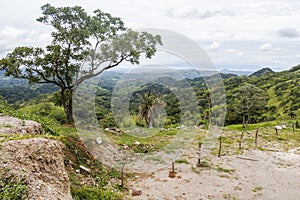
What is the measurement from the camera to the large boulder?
5199mm

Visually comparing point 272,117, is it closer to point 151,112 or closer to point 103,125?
point 151,112

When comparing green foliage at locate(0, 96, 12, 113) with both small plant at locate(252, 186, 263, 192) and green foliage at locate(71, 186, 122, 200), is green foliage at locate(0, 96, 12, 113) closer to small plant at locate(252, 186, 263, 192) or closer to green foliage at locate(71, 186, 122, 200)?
green foliage at locate(71, 186, 122, 200)

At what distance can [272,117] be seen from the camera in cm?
4184

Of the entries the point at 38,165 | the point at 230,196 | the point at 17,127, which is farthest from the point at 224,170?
the point at 17,127

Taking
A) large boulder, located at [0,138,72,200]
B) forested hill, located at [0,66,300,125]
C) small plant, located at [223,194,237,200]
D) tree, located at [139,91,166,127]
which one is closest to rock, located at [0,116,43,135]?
large boulder, located at [0,138,72,200]

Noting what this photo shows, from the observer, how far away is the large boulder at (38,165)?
520 cm

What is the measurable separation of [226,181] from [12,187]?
874 cm

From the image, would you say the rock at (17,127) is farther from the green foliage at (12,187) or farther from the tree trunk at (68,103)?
the tree trunk at (68,103)

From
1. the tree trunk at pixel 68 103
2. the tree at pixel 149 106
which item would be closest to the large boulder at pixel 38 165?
the tree trunk at pixel 68 103

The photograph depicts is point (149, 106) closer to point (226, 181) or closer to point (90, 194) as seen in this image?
point (226, 181)

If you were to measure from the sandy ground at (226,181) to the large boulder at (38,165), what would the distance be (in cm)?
357

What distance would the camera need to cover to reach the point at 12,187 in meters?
4.82

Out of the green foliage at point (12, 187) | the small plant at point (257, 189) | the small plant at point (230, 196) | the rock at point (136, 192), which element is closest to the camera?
the green foliage at point (12, 187)

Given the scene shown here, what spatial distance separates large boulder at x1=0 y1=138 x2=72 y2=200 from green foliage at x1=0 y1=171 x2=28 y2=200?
0.33 ft
